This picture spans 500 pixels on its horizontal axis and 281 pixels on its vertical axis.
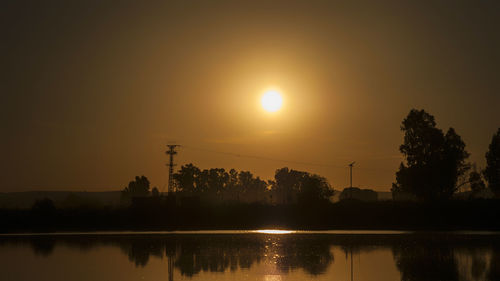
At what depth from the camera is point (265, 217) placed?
9762 centimetres

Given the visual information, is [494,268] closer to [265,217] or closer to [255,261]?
[255,261]

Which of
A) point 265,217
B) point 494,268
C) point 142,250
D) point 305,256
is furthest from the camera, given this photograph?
point 265,217

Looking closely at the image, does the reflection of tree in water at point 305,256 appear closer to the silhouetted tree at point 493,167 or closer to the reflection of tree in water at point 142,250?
the reflection of tree in water at point 142,250

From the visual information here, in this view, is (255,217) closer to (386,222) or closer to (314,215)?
(314,215)

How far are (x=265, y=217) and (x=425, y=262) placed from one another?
61256 millimetres

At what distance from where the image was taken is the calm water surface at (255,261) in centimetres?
3284

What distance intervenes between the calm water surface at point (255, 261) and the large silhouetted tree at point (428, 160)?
44.1 metres

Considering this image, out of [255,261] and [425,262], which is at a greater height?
[425,262]

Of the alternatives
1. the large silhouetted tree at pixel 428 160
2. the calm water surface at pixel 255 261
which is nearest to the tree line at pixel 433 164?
the large silhouetted tree at pixel 428 160

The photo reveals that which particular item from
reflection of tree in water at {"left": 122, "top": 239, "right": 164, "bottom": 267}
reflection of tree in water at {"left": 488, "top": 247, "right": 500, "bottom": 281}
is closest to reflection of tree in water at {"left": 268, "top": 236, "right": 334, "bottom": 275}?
reflection of tree in water at {"left": 488, "top": 247, "right": 500, "bottom": 281}

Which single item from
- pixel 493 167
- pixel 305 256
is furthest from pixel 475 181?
pixel 305 256

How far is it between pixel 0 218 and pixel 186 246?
47.4 m

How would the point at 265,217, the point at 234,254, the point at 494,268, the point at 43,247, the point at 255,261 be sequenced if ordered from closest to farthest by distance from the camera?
1. the point at 494,268
2. the point at 255,261
3. the point at 234,254
4. the point at 43,247
5. the point at 265,217

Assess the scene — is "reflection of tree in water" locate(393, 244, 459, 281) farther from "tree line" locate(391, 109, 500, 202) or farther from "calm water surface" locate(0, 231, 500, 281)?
"tree line" locate(391, 109, 500, 202)
